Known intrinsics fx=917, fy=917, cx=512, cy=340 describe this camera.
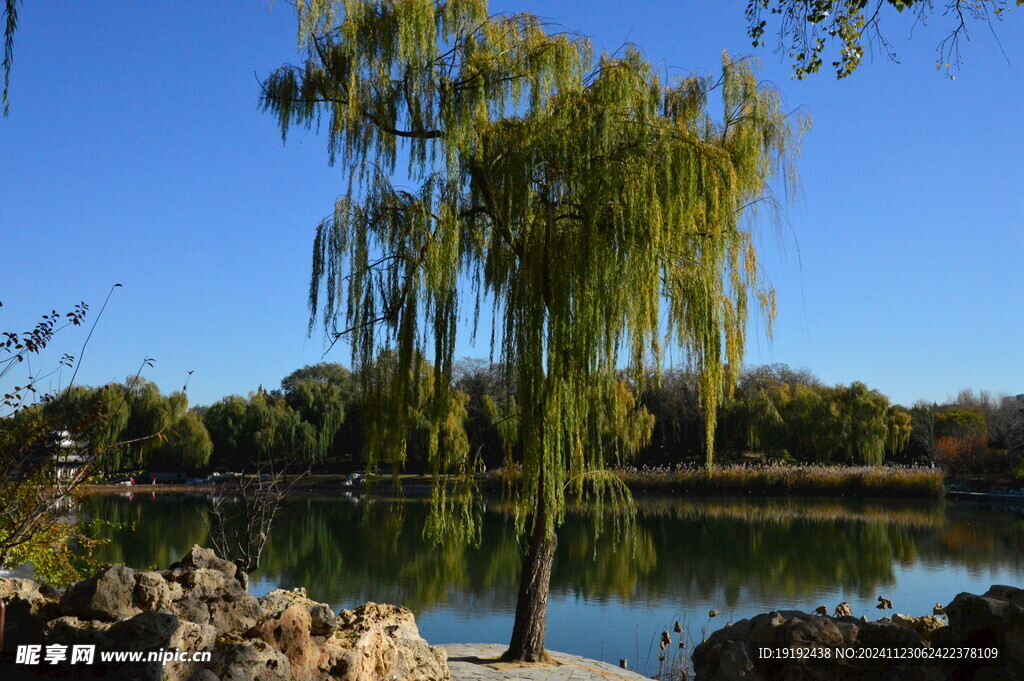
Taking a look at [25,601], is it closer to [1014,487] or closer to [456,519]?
[456,519]

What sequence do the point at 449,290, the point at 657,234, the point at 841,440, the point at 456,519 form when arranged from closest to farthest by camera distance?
the point at 657,234, the point at 449,290, the point at 456,519, the point at 841,440

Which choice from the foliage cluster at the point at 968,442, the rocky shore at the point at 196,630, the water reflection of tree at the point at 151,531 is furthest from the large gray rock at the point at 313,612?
the foliage cluster at the point at 968,442

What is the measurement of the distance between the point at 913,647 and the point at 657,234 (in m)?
2.50

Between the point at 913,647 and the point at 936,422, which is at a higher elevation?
the point at 936,422

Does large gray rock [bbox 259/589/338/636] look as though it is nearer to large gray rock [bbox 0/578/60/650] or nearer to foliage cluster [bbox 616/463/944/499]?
large gray rock [bbox 0/578/60/650]

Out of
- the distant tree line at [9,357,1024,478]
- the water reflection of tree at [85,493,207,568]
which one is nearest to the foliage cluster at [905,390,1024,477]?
the distant tree line at [9,357,1024,478]

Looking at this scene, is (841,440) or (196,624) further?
(841,440)

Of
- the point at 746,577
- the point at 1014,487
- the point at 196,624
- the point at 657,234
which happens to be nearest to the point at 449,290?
the point at 657,234

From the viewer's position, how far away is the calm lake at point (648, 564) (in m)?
9.15

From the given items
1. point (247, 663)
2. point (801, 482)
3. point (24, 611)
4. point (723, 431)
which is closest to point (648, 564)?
point (247, 663)

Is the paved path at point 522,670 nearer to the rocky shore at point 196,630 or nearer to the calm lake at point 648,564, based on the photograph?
the rocky shore at point 196,630

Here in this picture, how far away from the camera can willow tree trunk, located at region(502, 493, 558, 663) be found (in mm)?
5770

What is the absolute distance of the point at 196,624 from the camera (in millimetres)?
3783

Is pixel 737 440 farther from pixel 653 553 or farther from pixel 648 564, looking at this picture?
pixel 648 564
